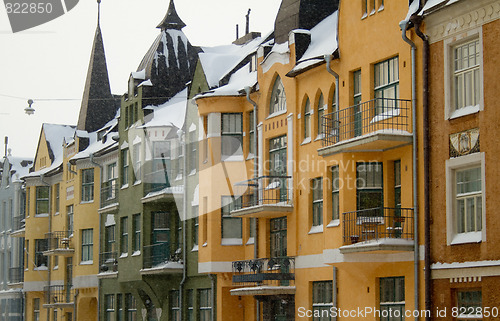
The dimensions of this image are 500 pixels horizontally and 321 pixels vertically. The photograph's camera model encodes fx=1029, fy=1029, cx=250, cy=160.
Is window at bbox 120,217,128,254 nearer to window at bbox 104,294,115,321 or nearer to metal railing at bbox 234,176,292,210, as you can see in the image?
window at bbox 104,294,115,321

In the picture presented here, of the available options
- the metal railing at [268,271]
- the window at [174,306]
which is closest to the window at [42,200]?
the window at [174,306]

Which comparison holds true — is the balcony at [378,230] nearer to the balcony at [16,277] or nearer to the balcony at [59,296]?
the balcony at [59,296]

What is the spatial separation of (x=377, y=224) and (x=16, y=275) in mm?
38769

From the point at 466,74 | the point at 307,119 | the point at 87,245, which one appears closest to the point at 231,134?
the point at 307,119

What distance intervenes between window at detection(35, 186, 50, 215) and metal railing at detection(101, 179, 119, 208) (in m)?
10.4

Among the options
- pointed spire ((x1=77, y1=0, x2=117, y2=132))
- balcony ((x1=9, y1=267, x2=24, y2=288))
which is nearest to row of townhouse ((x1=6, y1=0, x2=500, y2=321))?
pointed spire ((x1=77, y1=0, x2=117, y2=132))

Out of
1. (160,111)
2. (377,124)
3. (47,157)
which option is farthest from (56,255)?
(377,124)

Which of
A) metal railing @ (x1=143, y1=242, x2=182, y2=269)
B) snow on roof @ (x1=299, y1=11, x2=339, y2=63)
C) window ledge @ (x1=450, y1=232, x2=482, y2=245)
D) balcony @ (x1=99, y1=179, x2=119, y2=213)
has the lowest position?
metal railing @ (x1=143, y1=242, x2=182, y2=269)

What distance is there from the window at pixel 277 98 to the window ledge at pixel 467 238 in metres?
10.0

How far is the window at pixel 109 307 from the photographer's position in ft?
151

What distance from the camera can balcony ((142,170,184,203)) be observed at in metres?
38.4

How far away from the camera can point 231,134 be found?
36000 millimetres

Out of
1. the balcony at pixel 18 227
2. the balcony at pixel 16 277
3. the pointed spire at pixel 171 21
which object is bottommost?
the balcony at pixel 16 277

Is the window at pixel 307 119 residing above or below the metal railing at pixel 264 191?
above
